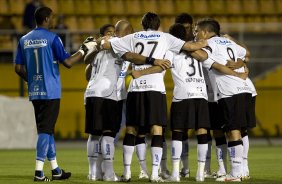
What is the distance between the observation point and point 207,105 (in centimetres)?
1292

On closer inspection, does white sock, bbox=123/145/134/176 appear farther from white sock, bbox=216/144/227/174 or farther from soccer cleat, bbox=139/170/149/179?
white sock, bbox=216/144/227/174

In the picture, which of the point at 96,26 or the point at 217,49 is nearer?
the point at 217,49

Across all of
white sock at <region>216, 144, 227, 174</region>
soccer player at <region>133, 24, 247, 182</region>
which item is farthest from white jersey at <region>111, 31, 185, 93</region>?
white sock at <region>216, 144, 227, 174</region>

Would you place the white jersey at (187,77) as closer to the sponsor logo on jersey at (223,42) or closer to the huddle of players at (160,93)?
the huddle of players at (160,93)

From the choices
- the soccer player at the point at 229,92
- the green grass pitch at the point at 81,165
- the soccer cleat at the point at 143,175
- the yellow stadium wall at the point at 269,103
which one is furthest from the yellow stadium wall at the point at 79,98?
the soccer player at the point at 229,92

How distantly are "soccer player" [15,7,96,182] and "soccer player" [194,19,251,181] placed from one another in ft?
5.12

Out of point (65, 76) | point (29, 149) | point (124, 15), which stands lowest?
point (29, 149)

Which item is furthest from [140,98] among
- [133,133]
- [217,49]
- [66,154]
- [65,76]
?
[65,76]

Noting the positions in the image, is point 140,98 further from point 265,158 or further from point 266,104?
point 266,104

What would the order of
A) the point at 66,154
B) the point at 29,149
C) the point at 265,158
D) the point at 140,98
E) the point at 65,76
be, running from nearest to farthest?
the point at 140,98, the point at 265,158, the point at 66,154, the point at 29,149, the point at 65,76

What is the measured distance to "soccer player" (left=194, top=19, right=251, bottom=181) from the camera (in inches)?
506

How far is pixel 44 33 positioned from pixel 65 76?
12.1m

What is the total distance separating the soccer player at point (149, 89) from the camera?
12.5m

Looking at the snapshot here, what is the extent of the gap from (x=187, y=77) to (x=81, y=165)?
165 inches
